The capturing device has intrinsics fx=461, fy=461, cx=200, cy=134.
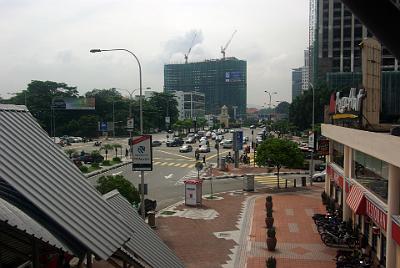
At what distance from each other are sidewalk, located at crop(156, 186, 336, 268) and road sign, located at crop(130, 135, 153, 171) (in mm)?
3859

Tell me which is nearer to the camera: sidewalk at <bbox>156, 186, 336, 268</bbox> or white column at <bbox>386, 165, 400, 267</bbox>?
white column at <bbox>386, 165, 400, 267</bbox>

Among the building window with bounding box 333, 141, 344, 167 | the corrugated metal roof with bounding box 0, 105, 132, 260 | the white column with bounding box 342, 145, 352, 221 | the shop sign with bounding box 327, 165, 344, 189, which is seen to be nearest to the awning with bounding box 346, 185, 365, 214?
the white column with bounding box 342, 145, 352, 221

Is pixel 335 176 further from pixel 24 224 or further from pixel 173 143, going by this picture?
pixel 173 143

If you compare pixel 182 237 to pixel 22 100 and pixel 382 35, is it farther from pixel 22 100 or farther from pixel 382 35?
pixel 22 100

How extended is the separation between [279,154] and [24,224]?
99.5 ft

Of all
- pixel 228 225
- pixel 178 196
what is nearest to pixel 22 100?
pixel 178 196

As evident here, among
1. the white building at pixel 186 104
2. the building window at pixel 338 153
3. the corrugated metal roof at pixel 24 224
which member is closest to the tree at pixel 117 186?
the building window at pixel 338 153

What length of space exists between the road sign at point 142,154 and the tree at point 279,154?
16765 millimetres

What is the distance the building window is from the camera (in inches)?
1049

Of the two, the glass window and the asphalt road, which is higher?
the glass window

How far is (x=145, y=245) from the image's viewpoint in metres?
10.1

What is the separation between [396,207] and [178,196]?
66.0ft

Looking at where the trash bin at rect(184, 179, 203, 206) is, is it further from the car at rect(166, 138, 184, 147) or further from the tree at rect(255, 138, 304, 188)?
the car at rect(166, 138, 184, 147)

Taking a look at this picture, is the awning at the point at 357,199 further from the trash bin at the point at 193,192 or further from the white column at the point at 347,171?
the trash bin at the point at 193,192
